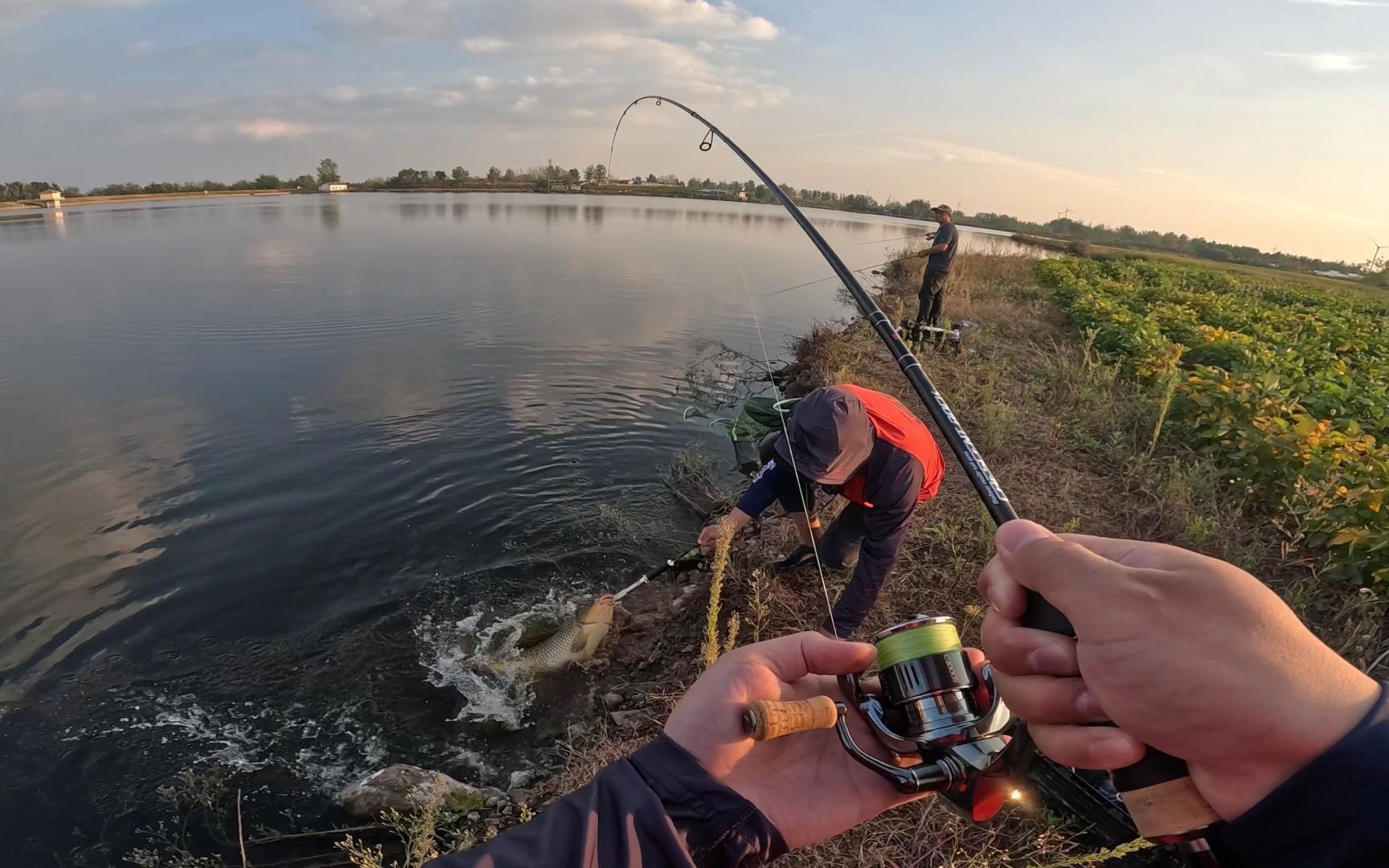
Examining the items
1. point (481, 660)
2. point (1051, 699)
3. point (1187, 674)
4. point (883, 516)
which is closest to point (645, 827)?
point (1051, 699)

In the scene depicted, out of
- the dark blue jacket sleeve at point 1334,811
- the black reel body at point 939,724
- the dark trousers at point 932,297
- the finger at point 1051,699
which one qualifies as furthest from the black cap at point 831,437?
the dark trousers at point 932,297

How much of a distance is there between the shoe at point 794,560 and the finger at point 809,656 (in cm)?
356

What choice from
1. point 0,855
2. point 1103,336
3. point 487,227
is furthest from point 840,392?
point 487,227

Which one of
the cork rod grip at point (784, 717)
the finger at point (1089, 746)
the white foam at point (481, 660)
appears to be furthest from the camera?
the white foam at point (481, 660)

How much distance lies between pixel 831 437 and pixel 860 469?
57 cm

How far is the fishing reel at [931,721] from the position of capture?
160cm

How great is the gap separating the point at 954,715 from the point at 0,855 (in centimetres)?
538

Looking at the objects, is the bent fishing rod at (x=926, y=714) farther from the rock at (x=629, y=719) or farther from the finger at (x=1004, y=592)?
the rock at (x=629, y=719)

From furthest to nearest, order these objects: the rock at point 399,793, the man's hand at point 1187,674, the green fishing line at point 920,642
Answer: the rock at point 399,793
the green fishing line at point 920,642
the man's hand at point 1187,674

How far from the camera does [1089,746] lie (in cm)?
113

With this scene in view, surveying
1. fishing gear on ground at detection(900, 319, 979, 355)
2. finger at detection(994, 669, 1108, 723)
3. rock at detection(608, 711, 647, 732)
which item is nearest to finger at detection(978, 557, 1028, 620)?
finger at detection(994, 669, 1108, 723)

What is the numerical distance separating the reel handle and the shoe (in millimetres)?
4320

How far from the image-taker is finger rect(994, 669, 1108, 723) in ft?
3.87

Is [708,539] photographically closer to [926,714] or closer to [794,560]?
[794,560]
